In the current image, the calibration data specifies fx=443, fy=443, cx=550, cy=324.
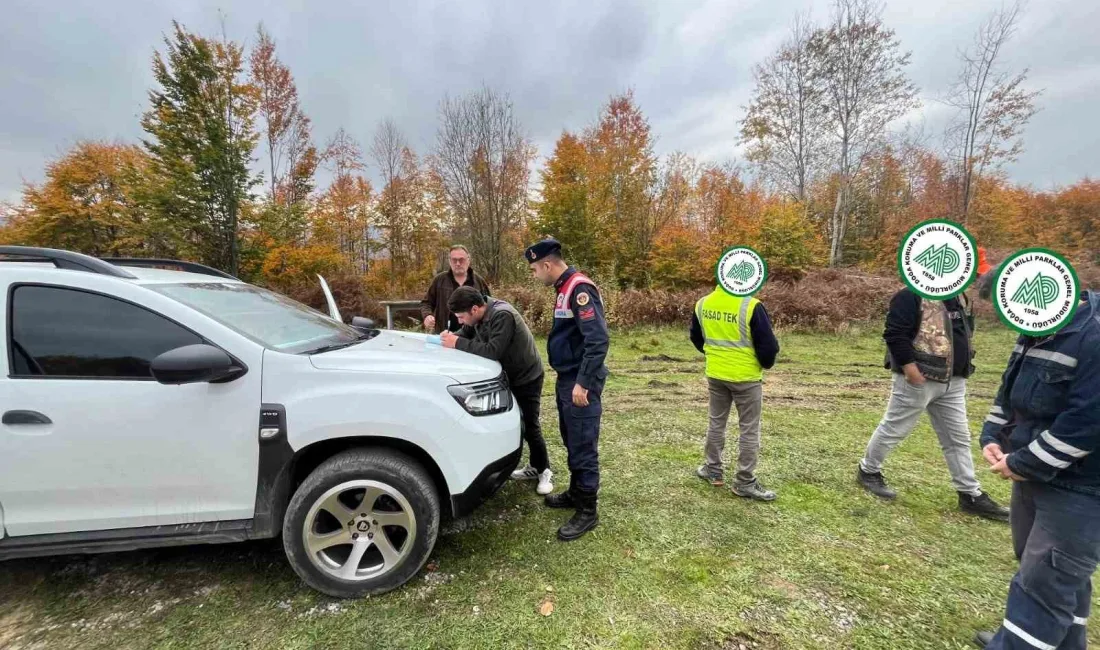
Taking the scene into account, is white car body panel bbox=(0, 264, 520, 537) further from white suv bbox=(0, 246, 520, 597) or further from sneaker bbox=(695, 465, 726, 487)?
sneaker bbox=(695, 465, 726, 487)

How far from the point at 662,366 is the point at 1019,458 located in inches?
268

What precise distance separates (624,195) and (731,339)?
15.8m

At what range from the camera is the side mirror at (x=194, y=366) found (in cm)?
193

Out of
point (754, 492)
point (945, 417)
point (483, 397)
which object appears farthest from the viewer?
point (754, 492)

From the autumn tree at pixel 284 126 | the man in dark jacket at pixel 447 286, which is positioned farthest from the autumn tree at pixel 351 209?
the man in dark jacket at pixel 447 286

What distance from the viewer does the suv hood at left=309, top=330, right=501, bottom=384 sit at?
2.29m

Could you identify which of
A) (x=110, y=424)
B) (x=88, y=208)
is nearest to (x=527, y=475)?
(x=110, y=424)

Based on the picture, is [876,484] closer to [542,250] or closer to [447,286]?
[542,250]

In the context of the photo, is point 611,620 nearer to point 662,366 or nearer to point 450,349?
point 450,349

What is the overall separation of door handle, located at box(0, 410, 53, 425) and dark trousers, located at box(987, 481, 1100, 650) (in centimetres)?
407

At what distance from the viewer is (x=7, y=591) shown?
2311mm

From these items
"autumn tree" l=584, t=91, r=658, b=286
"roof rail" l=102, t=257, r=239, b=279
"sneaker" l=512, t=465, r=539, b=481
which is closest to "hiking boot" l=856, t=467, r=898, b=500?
"sneaker" l=512, t=465, r=539, b=481

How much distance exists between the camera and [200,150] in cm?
1359

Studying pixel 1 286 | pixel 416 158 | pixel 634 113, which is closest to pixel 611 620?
pixel 1 286
